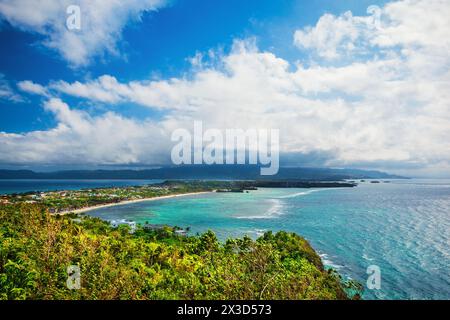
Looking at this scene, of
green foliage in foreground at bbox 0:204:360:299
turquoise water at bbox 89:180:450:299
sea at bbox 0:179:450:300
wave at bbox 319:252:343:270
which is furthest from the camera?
wave at bbox 319:252:343:270

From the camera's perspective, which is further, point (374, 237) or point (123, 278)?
point (374, 237)

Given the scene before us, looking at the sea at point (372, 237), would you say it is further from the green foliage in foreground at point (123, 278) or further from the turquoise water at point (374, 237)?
the green foliage in foreground at point (123, 278)

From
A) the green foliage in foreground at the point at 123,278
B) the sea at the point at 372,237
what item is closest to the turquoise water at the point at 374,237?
the sea at the point at 372,237

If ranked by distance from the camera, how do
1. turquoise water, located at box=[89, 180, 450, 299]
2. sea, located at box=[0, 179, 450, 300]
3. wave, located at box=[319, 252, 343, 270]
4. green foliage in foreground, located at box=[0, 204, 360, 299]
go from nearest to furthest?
green foliage in foreground, located at box=[0, 204, 360, 299] < sea, located at box=[0, 179, 450, 300] < turquoise water, located at box=[89, 180, 450, 299] < wave, located at box=[319, 252, 343, 270]

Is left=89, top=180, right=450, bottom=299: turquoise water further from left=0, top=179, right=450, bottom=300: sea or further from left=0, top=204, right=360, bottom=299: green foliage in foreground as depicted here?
left=0, top=204, right=360, bottom=299: green foliage in foreground

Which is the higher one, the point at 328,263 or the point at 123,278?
the point at 123,278

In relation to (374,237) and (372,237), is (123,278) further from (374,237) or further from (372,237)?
(374,237)

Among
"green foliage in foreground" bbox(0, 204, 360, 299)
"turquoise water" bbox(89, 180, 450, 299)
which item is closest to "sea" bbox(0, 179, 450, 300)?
"turquoise water" bbox(89, 180, 450, 299)

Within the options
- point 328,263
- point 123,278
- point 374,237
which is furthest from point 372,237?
point 123,278

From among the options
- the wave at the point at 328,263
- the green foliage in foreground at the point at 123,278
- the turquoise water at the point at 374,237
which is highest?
the green foliage in foreground at the point at 123,278

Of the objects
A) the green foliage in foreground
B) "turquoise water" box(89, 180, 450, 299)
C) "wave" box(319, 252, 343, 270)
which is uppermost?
the green foliage in foreground
